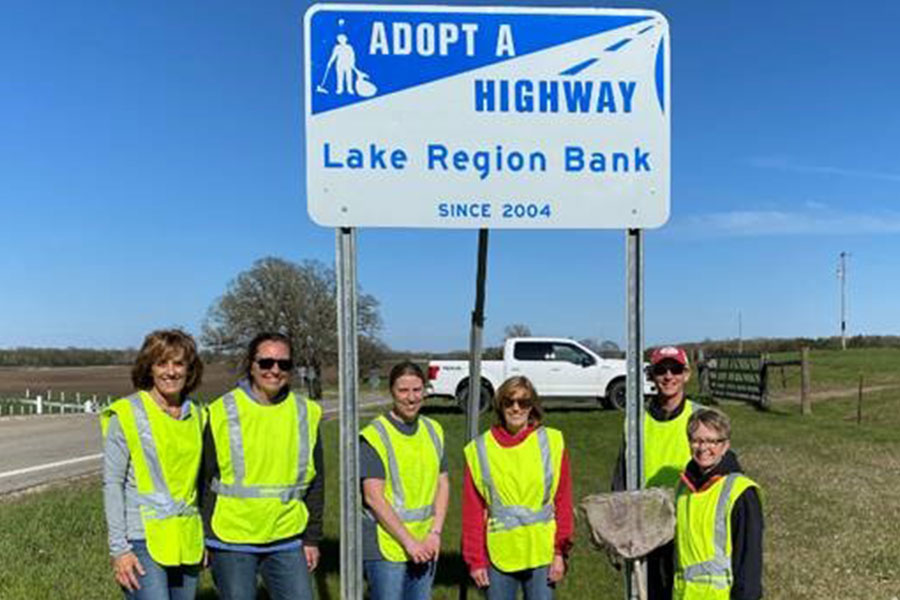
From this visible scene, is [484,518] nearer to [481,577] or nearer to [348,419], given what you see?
[481,577]

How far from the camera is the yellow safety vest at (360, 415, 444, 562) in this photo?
4.02 m

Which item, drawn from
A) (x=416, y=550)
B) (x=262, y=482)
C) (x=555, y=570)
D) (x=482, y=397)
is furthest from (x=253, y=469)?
(x=482, y=397)

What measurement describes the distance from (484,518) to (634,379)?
40.4 inches

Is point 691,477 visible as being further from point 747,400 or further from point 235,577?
point 747,400

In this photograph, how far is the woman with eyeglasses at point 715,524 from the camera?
135 inches

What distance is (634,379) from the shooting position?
3.58 meters

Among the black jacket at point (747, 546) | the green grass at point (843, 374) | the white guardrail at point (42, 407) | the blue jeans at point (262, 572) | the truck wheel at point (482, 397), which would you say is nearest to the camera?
the black jacket at point (747, 546)

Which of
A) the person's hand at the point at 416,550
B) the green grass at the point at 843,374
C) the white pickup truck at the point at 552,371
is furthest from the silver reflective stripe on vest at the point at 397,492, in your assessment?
the green grass at the point at 843,374

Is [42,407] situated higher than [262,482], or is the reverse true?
[262,482]

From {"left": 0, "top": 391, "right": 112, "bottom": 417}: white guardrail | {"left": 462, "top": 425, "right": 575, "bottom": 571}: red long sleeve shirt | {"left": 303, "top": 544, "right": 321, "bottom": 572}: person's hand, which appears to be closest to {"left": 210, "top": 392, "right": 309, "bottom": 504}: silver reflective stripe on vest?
{"left": 303, "top": 544, "right": 321, "bottom": 572}: person's hand

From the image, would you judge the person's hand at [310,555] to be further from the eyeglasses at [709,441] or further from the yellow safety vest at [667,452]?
the eyeglasses at [709,441]

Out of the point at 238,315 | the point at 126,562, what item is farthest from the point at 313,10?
the point at 238,315

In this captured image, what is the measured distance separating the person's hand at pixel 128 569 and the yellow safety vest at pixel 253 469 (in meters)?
0.35

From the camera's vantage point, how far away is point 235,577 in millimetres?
3711
